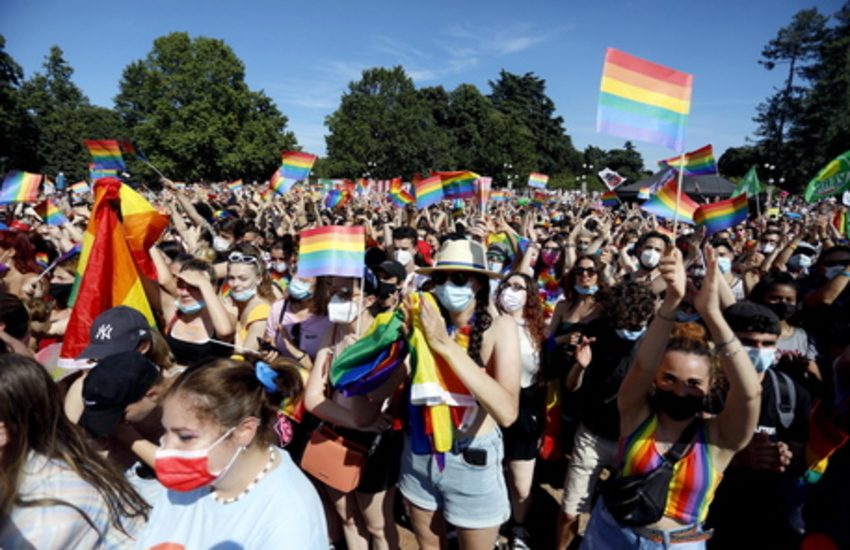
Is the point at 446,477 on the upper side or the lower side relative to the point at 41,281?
lower

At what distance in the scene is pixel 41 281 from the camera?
5020 mm

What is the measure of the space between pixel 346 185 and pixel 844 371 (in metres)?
17.9

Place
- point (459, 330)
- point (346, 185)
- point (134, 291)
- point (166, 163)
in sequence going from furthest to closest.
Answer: point (166, 163), point (346, 185), point (134, 291), point (459, 330)

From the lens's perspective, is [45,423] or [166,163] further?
[166,163]

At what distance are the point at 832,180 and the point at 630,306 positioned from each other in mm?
6736

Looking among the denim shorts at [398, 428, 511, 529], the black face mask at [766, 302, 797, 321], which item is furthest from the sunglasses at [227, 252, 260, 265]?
the black face mask at [766, 302, 797, 321]

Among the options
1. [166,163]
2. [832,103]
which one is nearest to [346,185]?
[166,163]

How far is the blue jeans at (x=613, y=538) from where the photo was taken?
2334 millimetres

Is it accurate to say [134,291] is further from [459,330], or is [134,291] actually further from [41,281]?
[459,330]

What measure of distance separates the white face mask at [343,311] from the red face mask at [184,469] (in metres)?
1.35

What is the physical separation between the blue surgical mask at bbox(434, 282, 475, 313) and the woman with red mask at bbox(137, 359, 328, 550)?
1.14 metres

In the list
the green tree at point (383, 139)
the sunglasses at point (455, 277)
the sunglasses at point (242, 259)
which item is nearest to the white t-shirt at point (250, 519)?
the sunglasses at point (455, 277)

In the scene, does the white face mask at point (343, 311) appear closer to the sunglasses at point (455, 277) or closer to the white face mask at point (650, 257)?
the sunglasses at point (455, 277)

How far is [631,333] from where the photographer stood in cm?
369
